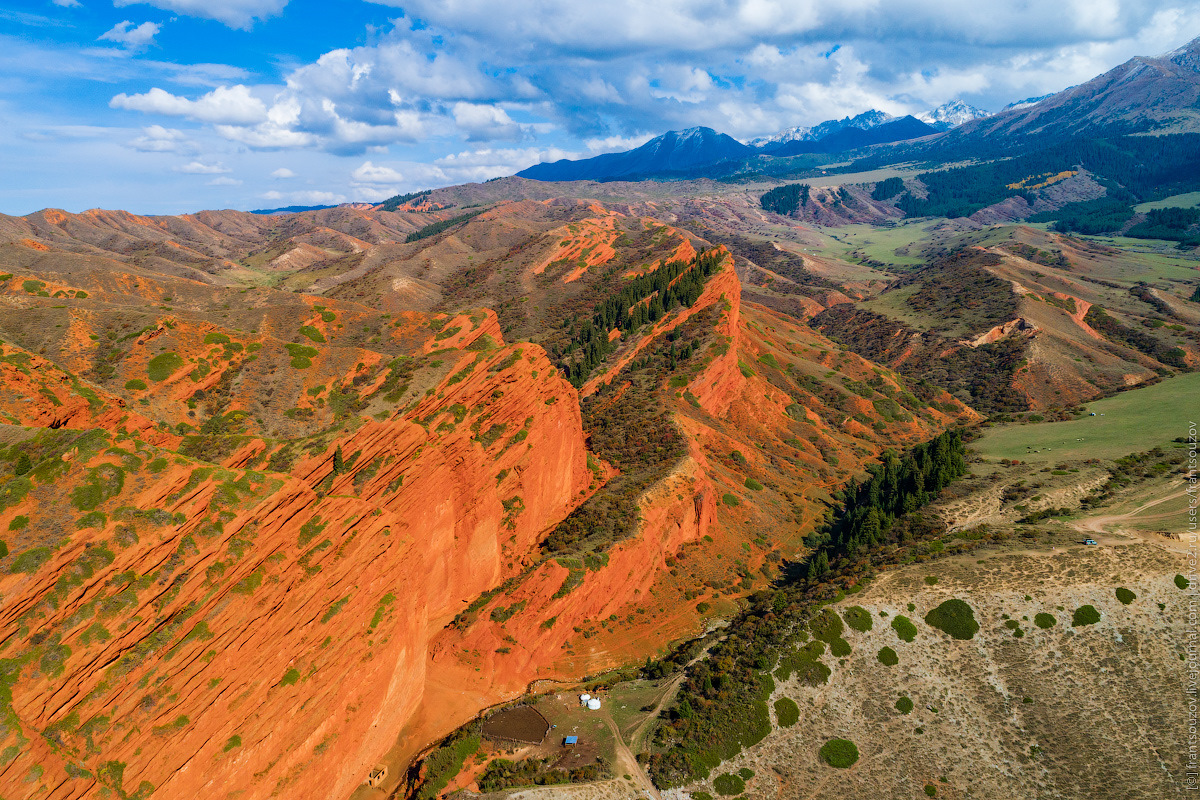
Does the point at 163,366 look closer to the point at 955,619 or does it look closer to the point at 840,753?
the point at 840,753

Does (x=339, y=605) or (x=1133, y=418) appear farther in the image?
(x=1133, y=418)

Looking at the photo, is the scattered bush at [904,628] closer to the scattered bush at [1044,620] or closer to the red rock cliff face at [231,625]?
the scattered bush at [1044,620]

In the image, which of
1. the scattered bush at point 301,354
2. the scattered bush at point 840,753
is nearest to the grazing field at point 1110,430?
the scattered bush at point 840,753

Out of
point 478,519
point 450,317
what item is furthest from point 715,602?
point 450,317

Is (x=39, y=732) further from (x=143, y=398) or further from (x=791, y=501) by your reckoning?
(x=791, y=501)

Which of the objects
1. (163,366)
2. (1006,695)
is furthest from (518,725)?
(163,366)

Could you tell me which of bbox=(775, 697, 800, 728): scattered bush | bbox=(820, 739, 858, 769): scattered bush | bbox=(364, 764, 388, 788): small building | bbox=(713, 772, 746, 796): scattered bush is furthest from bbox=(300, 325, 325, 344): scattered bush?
bbox=(820, 739, 858, 769): scattered bush
